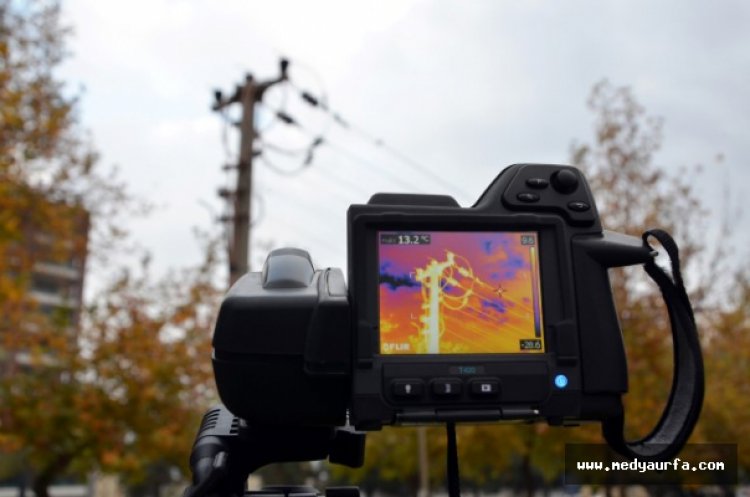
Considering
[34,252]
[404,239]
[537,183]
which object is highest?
[34,252]

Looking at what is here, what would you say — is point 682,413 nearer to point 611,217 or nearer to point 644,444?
point 644,444

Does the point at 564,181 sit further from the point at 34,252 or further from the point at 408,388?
the point at 34,252

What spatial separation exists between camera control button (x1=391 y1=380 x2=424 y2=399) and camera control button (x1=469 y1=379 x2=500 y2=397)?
0.33 feet

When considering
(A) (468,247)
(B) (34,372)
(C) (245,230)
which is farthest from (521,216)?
(B) (34,372)

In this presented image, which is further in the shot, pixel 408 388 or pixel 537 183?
pixel 537 183

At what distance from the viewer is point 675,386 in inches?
65.1

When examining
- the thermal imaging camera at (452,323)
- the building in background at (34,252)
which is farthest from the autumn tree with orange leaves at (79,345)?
the thermal imaging camera at (452,323)

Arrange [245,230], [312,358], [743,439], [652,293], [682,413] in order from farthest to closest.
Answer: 1. [743,439]
2. [652,293]
3. [245,230]
4. [682,413]
5. [312,358]

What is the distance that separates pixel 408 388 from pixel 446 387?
0.07 m

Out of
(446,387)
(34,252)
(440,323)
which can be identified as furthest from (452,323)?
(34,252)

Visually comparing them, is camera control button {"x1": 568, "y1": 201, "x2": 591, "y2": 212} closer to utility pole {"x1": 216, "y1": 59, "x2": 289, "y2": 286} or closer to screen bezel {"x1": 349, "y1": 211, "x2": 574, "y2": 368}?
screen bezel {"x1": 349, "y1": 211, "x2": 574, "y2": 368}

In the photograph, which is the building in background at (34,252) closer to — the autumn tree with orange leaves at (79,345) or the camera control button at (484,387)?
the autumn tree with orange leaves at (79,345)

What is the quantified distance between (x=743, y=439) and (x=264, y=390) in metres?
20.6

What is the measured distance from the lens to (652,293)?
1327 centimetres
